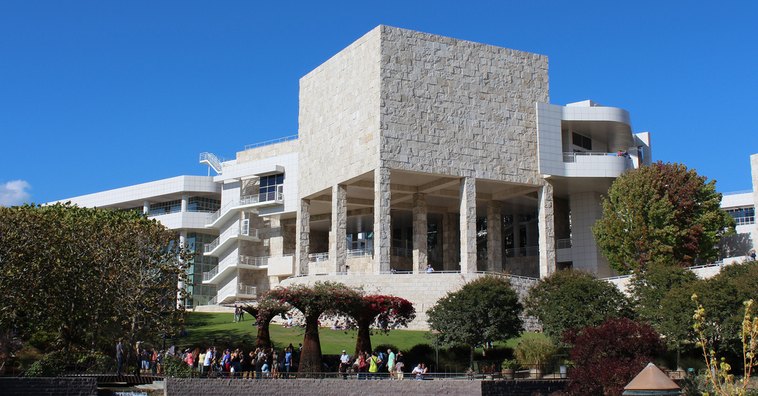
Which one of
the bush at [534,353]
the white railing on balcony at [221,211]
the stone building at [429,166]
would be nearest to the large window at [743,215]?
the stone building at [429,166]

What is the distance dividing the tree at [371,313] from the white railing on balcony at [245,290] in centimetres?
2806

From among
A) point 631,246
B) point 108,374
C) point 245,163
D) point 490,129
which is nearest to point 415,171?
point 490,129

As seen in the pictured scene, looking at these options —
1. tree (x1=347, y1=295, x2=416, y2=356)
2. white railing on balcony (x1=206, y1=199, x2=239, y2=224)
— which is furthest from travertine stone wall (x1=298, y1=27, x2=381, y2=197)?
tree (x1=347, y1=295, x2=416, y2=356)

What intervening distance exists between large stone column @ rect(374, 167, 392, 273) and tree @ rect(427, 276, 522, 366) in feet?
37.5

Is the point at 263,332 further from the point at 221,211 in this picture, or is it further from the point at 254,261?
the point at 221,211

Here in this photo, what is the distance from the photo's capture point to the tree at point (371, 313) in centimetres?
3388

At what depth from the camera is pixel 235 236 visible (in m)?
61.8

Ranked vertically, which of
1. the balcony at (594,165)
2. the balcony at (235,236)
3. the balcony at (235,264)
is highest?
the balcony at (594,165)

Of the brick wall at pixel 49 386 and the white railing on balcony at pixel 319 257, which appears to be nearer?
the brick wall at pixel 49 386

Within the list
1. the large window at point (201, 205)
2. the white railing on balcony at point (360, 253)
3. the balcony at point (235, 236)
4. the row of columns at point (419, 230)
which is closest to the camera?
the row of columns at point (419, 230)

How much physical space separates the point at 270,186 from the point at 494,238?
1714 cm

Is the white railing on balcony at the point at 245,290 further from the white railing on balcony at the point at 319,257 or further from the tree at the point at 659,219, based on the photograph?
the tree at the point at 659,219

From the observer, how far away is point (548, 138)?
2048 inches

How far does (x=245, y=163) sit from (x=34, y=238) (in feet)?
100
